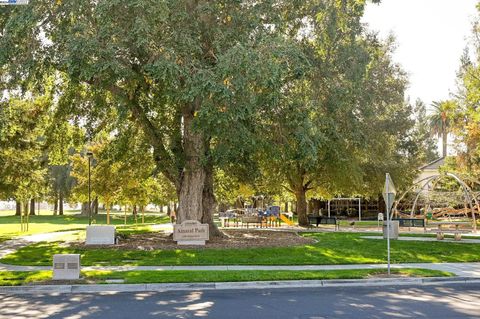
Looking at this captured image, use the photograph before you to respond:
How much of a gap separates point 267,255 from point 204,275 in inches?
205

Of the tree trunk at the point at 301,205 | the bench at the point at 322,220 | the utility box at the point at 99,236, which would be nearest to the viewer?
the utility box at the point at 99,236

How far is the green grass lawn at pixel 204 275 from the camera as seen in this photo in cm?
1335

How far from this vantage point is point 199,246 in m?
21.7

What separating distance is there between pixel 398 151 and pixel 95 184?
98.6 feet

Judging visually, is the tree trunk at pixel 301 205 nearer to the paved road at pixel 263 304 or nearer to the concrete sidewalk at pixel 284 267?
the concrete sidewalk at pixel 284 267

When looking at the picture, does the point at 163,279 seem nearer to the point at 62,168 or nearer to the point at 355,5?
the point at 355,5

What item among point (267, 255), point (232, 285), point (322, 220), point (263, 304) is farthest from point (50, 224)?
point (263, 304)

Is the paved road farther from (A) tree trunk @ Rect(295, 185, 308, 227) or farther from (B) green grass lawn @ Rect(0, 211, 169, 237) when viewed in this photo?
(A) tree trunk @ Rect(295, 185, 308, 227)

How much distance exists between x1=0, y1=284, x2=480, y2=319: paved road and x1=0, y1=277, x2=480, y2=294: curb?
1.58 feet

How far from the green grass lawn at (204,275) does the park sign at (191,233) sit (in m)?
7.42

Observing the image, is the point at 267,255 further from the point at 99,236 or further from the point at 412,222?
the point at 412,222

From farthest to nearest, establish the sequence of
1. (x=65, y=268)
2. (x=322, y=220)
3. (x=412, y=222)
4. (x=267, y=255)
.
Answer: (x=322, y=220) → (x=412, y=222) → (x=267, y=255) → (x=65, y=268)

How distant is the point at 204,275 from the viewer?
1405cm

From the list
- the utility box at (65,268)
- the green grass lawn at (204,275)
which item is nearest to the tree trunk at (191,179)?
the green grass lawn at (204,275)
